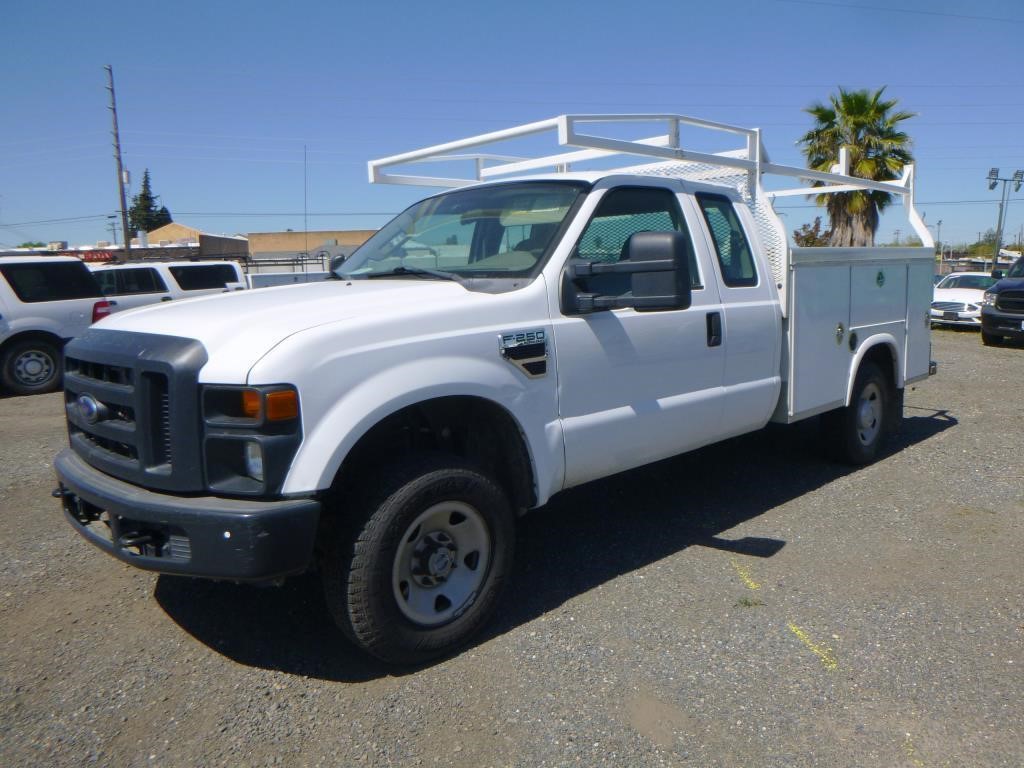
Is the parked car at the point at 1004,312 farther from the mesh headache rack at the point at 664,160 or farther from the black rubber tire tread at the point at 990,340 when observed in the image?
the mesh headache rack at the point at 664,160

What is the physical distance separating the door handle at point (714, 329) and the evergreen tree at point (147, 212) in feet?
283

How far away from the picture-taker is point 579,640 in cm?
362

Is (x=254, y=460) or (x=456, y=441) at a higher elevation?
(x=254, y=460)

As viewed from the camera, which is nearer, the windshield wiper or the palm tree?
the windshield wiper

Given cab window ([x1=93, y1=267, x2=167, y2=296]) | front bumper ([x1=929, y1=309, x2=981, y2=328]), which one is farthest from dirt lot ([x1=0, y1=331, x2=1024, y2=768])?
front bumper ([x1=929, y1=309, x2=981, y2=328])

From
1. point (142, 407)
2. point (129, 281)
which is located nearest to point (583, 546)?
point (142, 407)

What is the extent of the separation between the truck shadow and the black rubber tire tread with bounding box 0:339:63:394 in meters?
8.38

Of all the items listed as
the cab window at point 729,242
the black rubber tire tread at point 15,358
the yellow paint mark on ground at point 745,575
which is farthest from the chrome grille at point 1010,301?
the black rubber tire tread at point 15,358

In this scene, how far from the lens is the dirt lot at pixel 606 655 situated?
290 centimetres

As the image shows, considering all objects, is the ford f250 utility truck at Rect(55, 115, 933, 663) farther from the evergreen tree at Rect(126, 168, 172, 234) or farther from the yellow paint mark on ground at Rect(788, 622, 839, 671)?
the evergreen tree at Rect(126, 168, 172, 234)

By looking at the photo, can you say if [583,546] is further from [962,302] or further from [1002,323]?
[962,302]

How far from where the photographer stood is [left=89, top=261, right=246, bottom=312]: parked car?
13.4 metres

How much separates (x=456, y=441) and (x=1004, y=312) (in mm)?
14563

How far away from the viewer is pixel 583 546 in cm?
474
